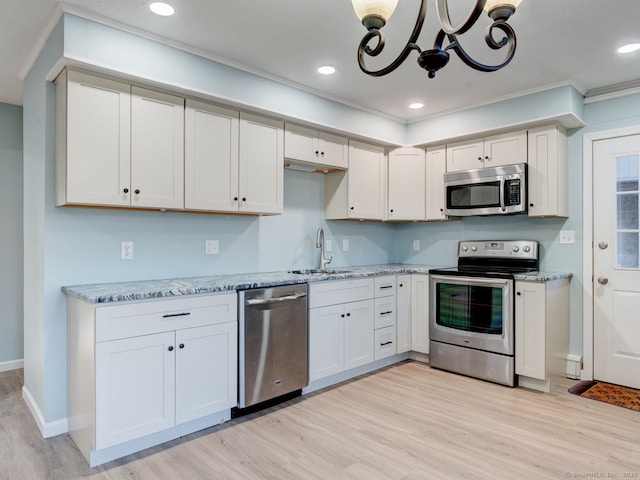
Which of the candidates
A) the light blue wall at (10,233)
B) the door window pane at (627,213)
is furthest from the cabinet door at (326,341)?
the light blue wall at (10,233)

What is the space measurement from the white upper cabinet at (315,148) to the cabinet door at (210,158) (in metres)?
0.53

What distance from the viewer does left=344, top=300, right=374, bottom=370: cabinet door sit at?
3465mm

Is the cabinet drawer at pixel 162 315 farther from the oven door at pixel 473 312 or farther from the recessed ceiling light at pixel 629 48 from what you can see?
the recessed ceiling light at pixel 629 48

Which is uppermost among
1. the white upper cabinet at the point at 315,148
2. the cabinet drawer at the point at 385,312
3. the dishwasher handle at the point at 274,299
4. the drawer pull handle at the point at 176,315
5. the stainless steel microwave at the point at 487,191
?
the white upper cabinet at the point at 315,148

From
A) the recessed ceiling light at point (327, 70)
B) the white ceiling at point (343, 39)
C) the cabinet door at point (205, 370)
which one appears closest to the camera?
the white ceiling at point (343, 39)

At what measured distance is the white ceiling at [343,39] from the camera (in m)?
2.28

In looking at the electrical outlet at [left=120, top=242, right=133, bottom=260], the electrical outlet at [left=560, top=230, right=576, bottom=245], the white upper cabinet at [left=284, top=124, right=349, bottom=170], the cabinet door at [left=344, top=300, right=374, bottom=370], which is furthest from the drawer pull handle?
the electrical outlet at [left=560, top=230, right=576, bottom=245]

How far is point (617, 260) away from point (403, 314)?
5.99ft

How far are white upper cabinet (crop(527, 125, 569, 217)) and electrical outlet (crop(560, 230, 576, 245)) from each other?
0.52ft

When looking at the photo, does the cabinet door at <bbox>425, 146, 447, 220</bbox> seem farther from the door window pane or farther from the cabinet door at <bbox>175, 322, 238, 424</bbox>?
the cabinet door at <bbox>175, 322, 238, 424</bbox>

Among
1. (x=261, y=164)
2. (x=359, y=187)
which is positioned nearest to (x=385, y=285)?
(x=359, y=187)

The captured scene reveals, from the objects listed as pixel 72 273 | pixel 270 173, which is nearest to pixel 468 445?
pixel 270 173

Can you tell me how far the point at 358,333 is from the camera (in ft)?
11.7

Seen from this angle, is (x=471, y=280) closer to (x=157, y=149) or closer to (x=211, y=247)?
(x=211, y=247)
